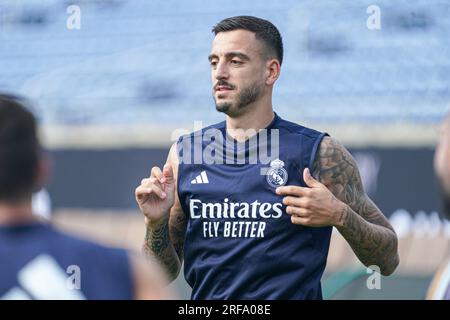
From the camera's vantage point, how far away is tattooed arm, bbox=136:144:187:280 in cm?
399

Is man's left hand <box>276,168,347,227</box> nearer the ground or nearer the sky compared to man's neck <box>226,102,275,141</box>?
nearer the ground

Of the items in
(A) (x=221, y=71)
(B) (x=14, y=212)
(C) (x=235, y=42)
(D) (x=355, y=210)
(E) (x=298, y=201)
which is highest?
(C) (x=235, y=42)

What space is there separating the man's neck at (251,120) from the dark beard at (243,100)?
0.12 ft

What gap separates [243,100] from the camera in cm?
423

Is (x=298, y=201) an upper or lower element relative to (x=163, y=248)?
upper

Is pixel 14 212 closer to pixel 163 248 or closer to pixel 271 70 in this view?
pixel 163 248

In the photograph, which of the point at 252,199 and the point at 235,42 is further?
the point at 235,42

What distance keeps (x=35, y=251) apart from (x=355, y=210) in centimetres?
210

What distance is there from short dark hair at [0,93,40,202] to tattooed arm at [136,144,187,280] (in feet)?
4.76

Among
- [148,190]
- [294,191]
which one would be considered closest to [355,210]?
[294,191]

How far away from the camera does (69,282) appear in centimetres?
258

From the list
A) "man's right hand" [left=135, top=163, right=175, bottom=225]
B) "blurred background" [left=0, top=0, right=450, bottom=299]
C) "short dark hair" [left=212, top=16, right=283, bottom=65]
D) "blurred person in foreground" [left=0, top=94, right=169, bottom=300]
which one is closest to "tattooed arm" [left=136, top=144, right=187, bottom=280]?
"man's right hand" [left=135, top=163, right=175, bottom=225]

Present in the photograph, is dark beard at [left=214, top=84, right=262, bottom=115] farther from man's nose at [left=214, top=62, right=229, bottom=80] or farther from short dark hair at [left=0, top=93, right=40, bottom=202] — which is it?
short dark hair at [left=0, top=93, right=40, bottom=202]

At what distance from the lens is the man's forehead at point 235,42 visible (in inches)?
170
